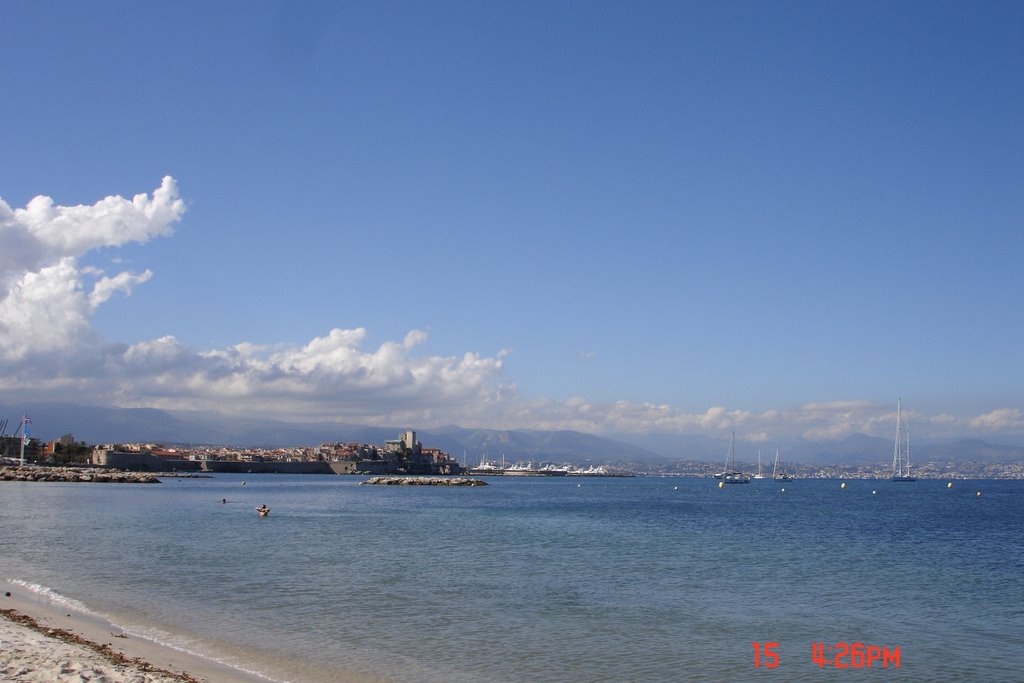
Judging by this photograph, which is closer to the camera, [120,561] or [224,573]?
[224,573]

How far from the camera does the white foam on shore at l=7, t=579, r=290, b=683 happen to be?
1474cm

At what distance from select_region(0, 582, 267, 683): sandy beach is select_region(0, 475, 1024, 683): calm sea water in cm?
83

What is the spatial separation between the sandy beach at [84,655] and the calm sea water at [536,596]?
828mm

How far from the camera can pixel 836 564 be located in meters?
30.6

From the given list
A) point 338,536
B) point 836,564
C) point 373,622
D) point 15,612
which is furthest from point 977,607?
point 338,536

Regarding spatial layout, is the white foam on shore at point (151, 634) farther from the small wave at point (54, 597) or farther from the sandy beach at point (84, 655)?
the sandy beach at point (84, 655)

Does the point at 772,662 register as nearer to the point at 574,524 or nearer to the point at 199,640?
the point at 199,640

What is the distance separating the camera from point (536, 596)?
72.7ft

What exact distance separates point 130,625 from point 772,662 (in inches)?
547

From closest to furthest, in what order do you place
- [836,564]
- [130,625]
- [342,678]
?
[342,678] < [130,625] < [836,564]

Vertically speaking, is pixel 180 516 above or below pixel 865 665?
below
